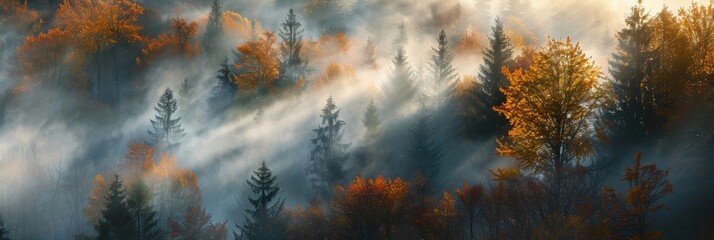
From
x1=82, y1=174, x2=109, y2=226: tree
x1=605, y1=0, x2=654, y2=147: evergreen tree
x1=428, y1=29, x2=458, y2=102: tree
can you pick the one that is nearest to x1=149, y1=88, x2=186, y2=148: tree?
x1=82, y1=174, x2=109, y2=226: tree

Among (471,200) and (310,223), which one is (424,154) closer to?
(471,200)

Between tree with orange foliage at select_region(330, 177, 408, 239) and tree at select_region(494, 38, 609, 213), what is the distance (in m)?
25.0

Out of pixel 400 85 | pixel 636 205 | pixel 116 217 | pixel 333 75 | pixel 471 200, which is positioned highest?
pixel 333 75

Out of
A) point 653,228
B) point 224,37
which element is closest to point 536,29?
point 224,37

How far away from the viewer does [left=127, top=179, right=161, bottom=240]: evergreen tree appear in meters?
54.5

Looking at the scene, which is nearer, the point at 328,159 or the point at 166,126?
the point at 328,159

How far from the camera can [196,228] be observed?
59.0 metres

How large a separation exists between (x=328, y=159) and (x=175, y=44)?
138 feet

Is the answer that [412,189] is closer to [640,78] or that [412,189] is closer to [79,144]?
[640,78]

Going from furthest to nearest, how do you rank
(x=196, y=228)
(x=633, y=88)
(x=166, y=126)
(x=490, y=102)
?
(x=166, y=126) → (x=196, y=228) → (x=490, y=102) → (x=633, y=88)

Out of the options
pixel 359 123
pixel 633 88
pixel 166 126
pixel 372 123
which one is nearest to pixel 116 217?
pixel 166 126

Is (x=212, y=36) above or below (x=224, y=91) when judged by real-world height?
above

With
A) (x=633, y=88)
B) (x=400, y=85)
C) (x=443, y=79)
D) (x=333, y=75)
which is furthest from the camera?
(x=333, y=75)

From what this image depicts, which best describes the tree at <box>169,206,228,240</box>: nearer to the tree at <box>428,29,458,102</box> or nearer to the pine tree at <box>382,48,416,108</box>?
the pine tree at <box>382,48,416,108</box>
